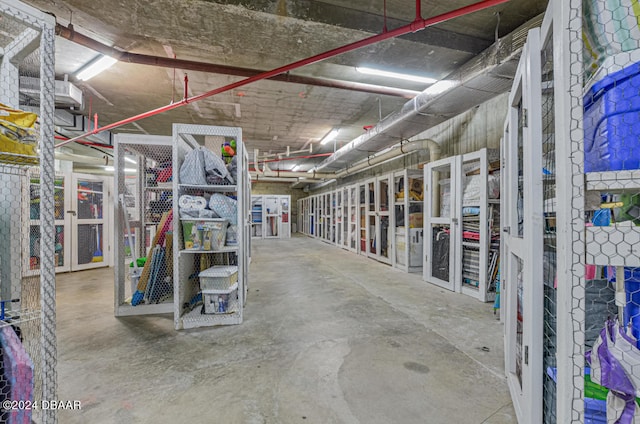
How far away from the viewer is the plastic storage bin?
2.42 ft

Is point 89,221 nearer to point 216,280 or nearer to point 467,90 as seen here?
point 216,280

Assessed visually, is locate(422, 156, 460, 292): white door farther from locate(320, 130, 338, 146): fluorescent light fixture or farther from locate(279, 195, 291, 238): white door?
locate(279, 195, 291, 238): white door

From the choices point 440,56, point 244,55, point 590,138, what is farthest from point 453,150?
point 590,138

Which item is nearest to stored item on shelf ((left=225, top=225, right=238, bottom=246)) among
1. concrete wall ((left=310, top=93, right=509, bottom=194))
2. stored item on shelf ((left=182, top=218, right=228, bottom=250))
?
stored item on shelf ((left=182, top=218, right=228, bottom=250))

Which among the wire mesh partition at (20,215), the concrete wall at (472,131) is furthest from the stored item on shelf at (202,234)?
the concrete wall at (472,131)

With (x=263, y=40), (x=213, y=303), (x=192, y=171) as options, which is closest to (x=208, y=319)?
(x=213, y=303)

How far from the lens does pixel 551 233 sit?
3.92 ft

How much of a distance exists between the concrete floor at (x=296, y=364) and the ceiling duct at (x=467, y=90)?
2.53 metres

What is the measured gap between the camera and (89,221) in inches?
210

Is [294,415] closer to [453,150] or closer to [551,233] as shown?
[551,233]

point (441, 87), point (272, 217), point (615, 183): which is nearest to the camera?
point (615, 183)

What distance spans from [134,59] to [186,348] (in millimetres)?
3140

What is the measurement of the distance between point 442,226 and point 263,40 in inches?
142

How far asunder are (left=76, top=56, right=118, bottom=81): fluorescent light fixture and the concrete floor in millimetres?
2993
